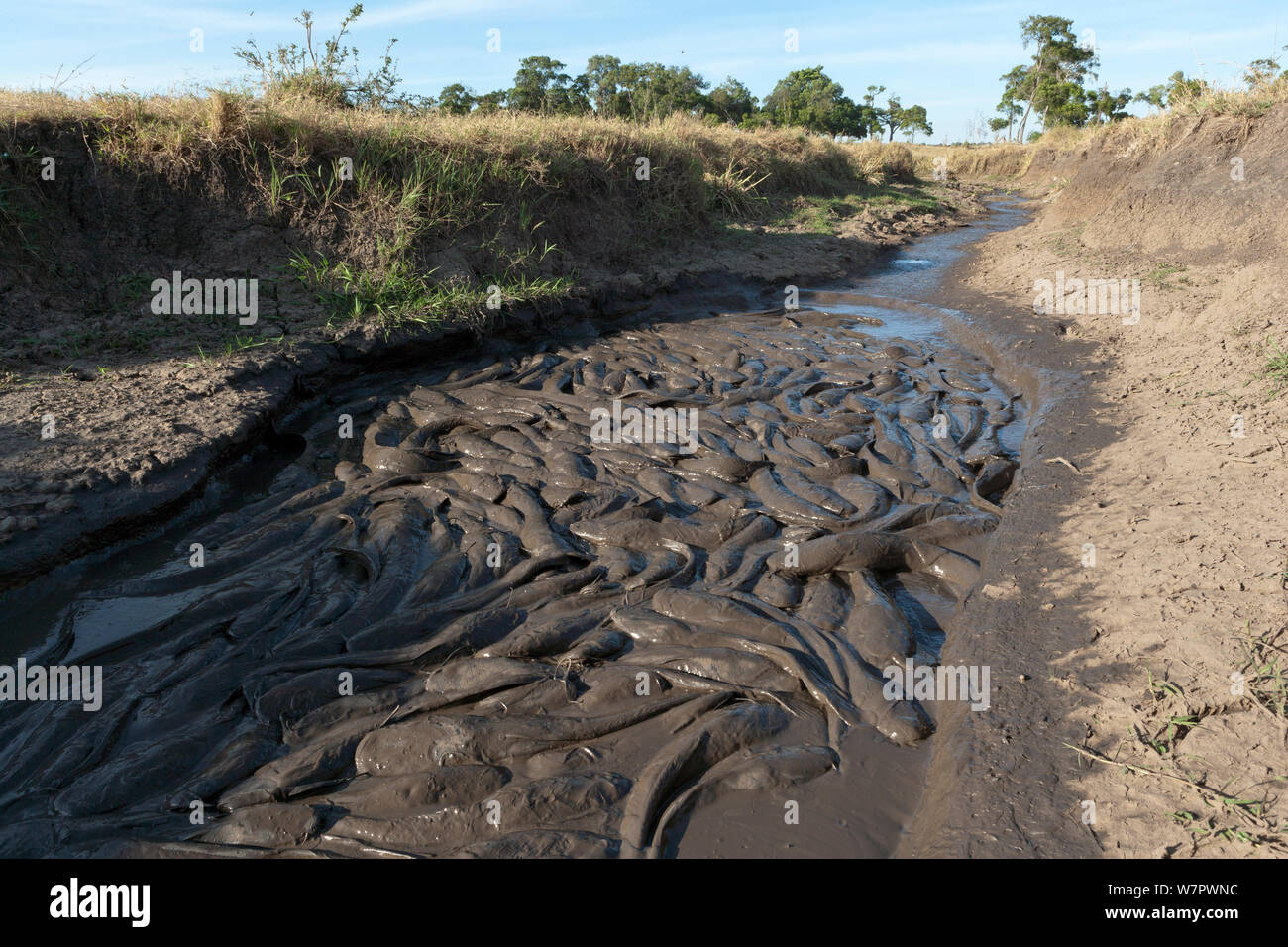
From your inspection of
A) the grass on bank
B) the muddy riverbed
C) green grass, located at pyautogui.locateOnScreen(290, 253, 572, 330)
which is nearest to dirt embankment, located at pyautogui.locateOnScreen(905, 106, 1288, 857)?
the muddy riverbed

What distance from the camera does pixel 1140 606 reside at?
13.7ft

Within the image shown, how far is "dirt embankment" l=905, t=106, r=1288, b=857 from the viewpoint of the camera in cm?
304

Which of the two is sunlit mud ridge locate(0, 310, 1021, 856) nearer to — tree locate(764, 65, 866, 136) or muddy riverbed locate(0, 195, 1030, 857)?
muddy riverbed locate(0, 195, 1030, 857)

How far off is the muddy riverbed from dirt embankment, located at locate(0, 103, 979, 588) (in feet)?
1.91

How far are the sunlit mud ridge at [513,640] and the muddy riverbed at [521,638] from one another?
0.02 m

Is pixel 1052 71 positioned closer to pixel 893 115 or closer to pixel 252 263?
pixel 893 115

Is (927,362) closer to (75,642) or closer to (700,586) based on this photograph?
(700,586)

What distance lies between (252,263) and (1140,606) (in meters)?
10.2

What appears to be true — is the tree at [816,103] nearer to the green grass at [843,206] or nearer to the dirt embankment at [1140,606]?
the green grass at [843,206]

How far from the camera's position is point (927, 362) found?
32.1 feet

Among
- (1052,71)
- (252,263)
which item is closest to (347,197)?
(252,263)

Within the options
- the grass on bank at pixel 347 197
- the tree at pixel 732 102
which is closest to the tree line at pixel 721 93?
the tree at pixel 732 102
